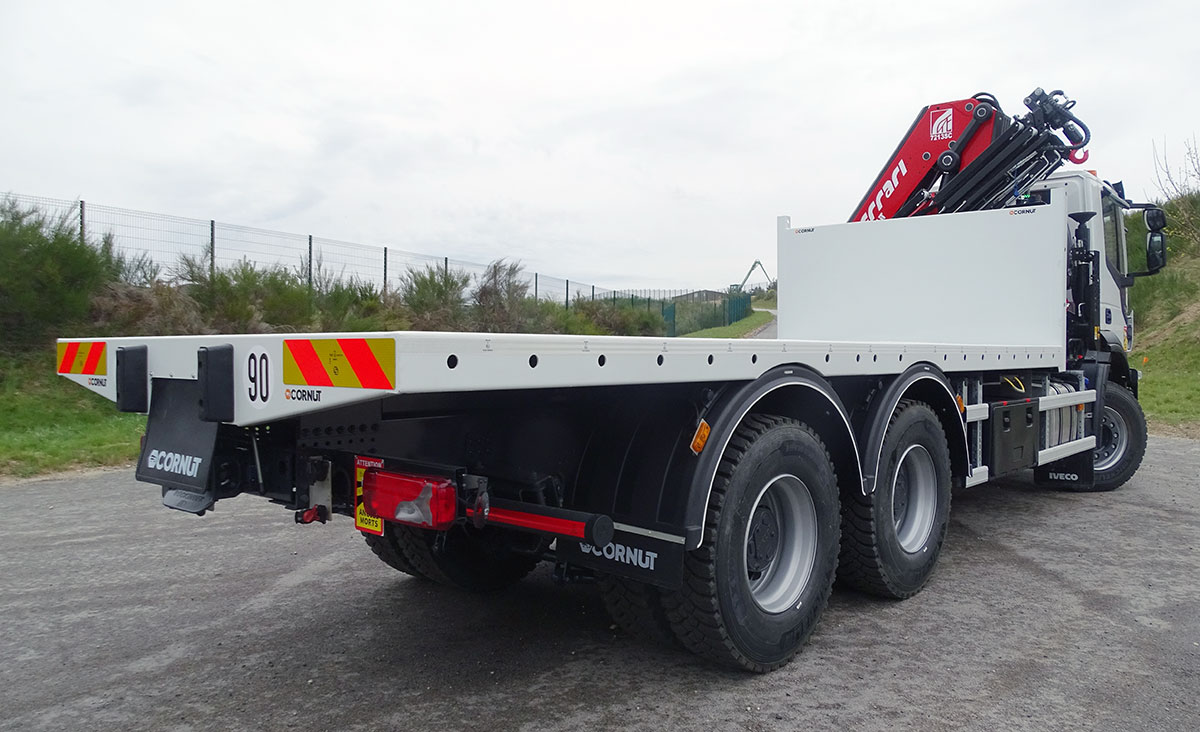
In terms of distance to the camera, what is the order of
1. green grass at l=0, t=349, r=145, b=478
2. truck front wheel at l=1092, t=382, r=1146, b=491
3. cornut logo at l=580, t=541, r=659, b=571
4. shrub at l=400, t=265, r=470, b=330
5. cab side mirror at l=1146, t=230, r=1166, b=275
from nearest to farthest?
cornut logo at l=580, t=541, r=659, b=571, cab side mirror at l=1146, t=230, r=1166, b=275, truck front wheel at l=1092, t=382, r=1146, b=491, green grass at l=0, t=349, r=145, b=478, shrub at l=400, t=265, r=470, b=330

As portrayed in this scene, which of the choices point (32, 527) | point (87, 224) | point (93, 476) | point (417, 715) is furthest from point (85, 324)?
point (417, 715)

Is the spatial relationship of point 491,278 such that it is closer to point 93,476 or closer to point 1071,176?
point 93,476

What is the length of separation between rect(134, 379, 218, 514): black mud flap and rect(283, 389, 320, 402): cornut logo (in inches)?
28.2

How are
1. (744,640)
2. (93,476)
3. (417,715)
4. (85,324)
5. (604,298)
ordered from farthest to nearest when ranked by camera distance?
1. (604,298)
2. (85,324)
3. (93,476)
4. (744,640)
5. (417,715)

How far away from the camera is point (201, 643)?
3936mm

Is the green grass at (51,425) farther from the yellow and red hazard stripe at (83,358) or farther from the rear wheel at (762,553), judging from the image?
the rear wheel at (762,553)

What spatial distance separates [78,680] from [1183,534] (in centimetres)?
687

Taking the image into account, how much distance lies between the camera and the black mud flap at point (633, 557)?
3.10m

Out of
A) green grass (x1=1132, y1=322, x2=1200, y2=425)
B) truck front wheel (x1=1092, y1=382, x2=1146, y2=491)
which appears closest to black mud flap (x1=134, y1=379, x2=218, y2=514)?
truck front wheel (x1=1092, y1=382, x2=1146, y2=491)

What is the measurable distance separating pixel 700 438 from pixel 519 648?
4.63ft

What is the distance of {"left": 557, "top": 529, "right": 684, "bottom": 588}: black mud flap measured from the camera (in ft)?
10.2

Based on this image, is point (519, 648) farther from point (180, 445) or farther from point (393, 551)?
point (180, 445)

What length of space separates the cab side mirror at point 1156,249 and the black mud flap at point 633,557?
655 cm

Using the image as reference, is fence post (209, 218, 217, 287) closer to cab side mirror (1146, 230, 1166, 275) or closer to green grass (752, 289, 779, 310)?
cab side mirror (1146, 230, 1166, 275)
